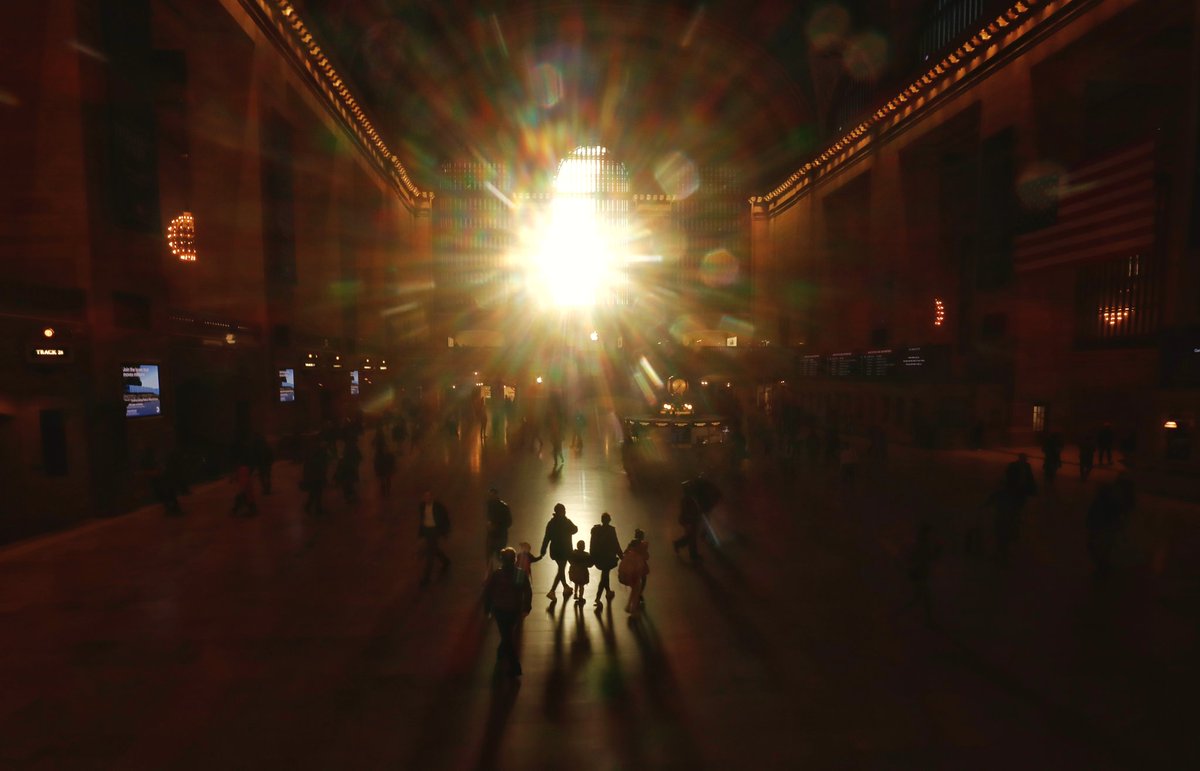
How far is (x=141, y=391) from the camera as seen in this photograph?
39.3 feet

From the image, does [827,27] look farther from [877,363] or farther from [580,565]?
[580,565]

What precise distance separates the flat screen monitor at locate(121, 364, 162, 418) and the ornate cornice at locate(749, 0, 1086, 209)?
86.8 feet

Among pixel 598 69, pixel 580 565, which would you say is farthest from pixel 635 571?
pixel 598 69

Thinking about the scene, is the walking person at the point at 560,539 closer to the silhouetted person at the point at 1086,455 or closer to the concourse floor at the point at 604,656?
the concourse floor at the point at 604,656

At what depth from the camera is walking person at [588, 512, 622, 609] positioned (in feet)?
21.8

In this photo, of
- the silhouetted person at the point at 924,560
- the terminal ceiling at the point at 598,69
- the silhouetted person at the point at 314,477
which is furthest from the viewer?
the terminal ceiling at the point at 598,69

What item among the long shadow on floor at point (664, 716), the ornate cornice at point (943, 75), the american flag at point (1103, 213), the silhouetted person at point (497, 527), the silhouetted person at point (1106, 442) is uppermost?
the ornate cornice at point (943, 75)

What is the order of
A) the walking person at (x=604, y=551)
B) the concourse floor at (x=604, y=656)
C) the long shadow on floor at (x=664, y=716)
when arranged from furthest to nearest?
the walking person at (x=604, y=551) < the concourse floor at (x=604, y=656) < the long shadow on floor at (x=664, y=716)

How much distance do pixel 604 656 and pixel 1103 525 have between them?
21.4 ft

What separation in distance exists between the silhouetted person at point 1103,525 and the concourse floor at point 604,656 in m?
0.33

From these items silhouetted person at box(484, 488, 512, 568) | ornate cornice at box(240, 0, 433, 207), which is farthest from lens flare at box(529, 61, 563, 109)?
silhouetted person at box(484, 488, 512, 568)

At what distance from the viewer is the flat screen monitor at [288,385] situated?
62.1ft

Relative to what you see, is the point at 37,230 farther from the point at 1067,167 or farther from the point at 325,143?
the point at 1067,167

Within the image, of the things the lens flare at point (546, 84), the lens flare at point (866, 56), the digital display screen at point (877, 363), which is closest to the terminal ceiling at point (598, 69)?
Result: the lens flare at point (546, 84)
